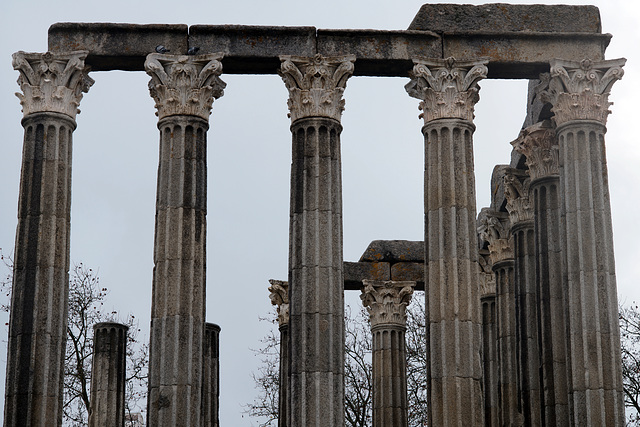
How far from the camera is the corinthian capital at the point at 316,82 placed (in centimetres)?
3269

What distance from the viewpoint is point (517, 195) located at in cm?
4028

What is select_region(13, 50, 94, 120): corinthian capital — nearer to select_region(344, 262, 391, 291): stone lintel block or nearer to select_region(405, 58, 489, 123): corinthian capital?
select_region(405, 58, 489, 123): corinthian capital

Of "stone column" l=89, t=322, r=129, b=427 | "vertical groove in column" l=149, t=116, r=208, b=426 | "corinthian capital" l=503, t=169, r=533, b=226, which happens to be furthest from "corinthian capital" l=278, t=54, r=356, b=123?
"stone column" l=89, t=322, r=129, b=427

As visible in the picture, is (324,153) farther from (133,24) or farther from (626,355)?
(626,355)

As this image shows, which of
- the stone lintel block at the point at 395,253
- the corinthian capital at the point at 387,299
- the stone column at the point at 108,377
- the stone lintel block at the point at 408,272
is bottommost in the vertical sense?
the stone column at the point at 108,377

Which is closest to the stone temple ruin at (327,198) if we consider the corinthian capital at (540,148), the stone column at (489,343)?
the corinthian capital at (540,148)

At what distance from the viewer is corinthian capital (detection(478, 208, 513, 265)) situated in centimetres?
4316

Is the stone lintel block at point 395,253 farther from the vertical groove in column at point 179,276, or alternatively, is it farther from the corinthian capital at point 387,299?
the vertical groove in column at point 179,276

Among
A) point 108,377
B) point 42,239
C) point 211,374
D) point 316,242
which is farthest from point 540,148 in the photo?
point 108,377

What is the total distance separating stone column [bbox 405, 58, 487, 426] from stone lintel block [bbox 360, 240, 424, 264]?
14.6 meters

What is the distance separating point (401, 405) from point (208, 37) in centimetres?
1755

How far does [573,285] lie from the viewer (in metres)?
31.6

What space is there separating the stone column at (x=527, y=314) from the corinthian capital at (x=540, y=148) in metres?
2.60

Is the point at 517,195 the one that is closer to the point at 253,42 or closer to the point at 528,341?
the point at 528,341
